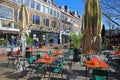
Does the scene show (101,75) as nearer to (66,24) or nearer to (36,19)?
(36,19)

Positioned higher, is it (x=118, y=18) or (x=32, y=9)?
(x=32, y=9)

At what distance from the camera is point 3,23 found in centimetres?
3500

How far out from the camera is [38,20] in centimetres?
4747

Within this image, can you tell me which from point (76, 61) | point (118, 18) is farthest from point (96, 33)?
point (118, 18)

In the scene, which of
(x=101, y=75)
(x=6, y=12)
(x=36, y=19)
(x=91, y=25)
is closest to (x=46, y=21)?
(x=36, y=19)

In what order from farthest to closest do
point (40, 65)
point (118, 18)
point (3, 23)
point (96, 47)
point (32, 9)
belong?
1. point (32, 9)
2. point (3, 23)
3. point (118, 18)
4. point (40, 65)
5. point (96, 47)

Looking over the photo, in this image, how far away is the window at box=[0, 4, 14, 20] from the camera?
115ft

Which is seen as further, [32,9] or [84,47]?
[32,9]

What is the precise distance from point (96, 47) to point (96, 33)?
571mm

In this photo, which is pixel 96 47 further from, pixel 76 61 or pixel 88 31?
pixel 76 61

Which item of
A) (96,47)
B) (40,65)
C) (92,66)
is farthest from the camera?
(40,65)

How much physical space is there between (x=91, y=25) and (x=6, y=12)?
95.3 feet

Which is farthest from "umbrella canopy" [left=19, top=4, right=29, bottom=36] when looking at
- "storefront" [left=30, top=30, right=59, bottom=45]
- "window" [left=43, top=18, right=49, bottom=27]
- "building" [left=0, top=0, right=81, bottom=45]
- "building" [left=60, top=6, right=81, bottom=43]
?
"building" [left=60, top=6, right=81, bottom=43]

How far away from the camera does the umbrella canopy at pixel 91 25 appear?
8.87 meters
